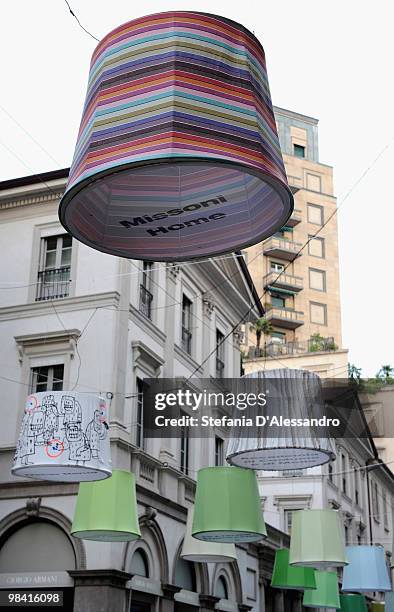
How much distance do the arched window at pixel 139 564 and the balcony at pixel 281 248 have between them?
37.5m

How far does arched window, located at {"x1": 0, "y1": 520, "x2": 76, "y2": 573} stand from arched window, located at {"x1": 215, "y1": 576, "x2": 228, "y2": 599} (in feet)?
22.6

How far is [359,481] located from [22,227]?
29.3 m

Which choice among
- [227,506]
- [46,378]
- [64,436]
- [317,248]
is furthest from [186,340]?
[317,248]

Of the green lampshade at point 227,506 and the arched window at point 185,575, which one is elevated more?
the green lampshade at point 227,506

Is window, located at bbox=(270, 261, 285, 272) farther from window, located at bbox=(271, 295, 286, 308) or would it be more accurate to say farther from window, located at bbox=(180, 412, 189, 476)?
window, located at bbox=(180, 412, 189, 476)

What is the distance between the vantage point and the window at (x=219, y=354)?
2667 cm

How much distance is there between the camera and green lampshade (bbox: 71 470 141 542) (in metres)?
13.4

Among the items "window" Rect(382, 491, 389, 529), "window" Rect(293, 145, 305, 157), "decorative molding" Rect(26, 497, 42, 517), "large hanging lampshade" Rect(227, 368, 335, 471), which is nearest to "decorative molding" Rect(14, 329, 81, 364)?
"decorative molding" Rect(26, 497, 42, 517)

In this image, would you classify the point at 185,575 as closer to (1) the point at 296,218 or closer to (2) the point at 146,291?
(2) the point at 146,291

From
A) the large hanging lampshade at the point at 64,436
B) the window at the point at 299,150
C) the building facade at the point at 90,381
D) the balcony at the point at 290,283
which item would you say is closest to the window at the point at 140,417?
the building facade at the point at 90,381

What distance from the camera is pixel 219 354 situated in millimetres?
27125

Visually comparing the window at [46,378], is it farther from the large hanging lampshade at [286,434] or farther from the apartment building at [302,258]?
the apartment building at [302,258]

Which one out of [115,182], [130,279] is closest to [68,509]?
[130,279]

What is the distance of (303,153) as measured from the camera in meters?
61.2
